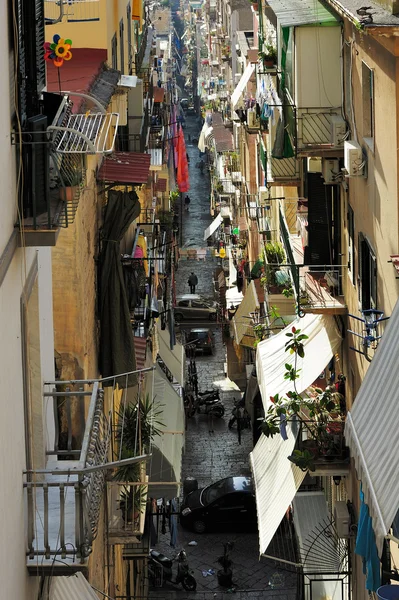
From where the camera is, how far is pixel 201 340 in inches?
1785

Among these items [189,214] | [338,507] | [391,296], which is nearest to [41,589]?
[391,296]

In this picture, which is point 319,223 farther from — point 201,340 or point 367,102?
point 201,340

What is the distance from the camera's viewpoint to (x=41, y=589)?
9.91 metres

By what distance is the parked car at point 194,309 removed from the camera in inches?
1923

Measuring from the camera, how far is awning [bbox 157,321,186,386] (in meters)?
32.3

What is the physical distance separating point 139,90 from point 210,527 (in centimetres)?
1042

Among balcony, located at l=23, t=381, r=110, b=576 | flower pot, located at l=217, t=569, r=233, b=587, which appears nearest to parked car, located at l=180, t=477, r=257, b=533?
flower pot, located at l=217, t=569, r=233, b=587

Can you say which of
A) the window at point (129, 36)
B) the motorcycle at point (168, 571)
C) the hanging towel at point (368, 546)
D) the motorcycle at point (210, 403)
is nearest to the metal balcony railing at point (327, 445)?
the hanging towel at point (368, 546)

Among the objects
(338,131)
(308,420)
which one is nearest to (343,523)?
(308,420)

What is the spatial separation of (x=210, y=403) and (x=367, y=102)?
21.9 metres

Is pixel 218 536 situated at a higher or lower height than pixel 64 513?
lower

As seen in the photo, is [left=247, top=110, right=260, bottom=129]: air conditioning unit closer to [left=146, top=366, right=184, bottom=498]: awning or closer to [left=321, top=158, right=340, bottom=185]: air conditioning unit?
[left=146, top=366, right=184, bottom=498]: awning

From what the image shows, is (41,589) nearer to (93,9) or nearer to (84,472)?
(84,472)

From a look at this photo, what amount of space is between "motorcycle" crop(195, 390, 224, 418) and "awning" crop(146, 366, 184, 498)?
305 inches
